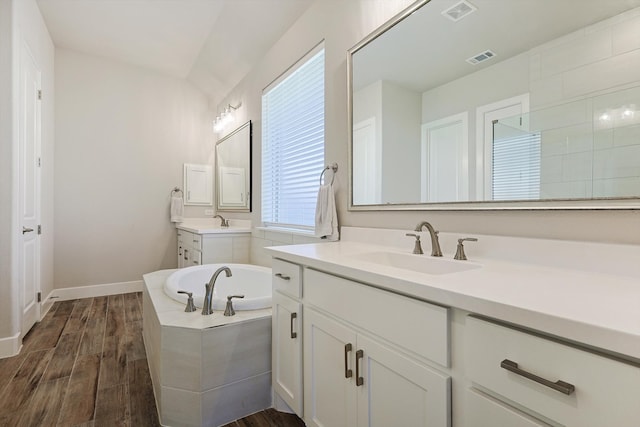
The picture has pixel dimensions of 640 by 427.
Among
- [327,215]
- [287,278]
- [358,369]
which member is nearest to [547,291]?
[358,369]

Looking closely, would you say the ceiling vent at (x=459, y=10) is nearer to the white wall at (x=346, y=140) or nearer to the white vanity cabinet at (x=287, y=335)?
the white wall at (x=346, y=140)

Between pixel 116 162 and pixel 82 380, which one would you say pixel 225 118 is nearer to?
pixel 116 162

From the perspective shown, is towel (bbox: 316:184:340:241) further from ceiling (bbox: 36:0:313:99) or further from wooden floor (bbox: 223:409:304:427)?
ceiling (bbox: 36:0:313:99)

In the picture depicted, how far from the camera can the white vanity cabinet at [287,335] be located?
139cm

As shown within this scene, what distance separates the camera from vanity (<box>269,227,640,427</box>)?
1.79 ft

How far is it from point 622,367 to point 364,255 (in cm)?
100

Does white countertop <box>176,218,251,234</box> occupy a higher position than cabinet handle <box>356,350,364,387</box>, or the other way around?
white countertop <box>176,218,251,234</box>

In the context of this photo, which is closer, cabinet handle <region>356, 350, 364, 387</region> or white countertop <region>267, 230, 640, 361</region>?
white countertop <region>267, 230, 640, 361</region>

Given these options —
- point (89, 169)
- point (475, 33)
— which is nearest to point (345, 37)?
point (475, 33)

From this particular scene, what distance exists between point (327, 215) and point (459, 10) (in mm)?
1218

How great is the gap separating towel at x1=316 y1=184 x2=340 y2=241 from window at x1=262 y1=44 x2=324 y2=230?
13.5 inches

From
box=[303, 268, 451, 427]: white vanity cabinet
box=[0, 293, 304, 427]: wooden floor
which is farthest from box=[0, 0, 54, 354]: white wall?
box=[303, 268, 451, 427]: white vanity cabinet

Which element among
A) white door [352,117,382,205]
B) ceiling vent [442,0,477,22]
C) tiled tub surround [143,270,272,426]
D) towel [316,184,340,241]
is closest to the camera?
ceiling vent [442,0,477,22]

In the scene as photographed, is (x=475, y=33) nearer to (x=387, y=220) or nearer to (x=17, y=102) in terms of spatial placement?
(x=387, y=220)
